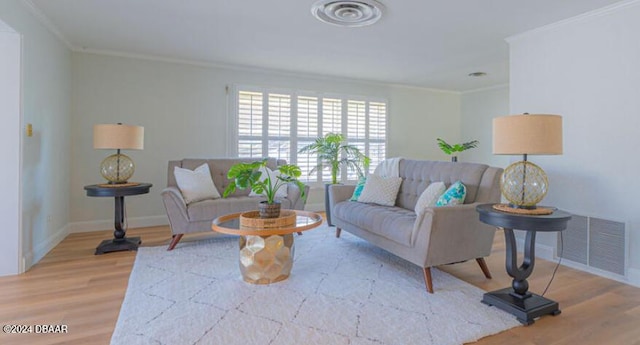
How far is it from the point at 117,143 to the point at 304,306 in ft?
8.73

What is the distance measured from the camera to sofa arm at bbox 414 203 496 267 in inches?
97.5

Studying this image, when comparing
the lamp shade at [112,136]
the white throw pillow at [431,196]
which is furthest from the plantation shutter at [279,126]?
the white throw pillow at [431,196]

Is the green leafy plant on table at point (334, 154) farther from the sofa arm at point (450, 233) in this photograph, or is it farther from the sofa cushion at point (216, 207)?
the sofa arm at point (450, 233)

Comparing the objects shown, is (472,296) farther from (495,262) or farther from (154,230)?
(154,230)

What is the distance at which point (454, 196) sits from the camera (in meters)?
2.75

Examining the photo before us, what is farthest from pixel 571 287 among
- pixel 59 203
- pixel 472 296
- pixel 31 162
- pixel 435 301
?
pixel 59 203

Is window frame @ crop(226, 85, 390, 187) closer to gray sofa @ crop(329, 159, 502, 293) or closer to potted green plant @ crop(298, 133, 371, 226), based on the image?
potted green plant @ crop(298, 133, 371, 226)

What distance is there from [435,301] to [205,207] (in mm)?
2431

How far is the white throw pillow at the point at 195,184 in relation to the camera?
3.74m

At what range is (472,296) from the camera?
247 centimetres

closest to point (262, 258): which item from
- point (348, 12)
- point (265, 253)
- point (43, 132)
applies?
point (265, 253)

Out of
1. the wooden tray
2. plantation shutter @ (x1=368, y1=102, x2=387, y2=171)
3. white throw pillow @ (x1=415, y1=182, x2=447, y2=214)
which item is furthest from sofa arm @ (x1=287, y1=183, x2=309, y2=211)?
plantation shutter @ (x1=368, y1=102, x2=387, y2=171)

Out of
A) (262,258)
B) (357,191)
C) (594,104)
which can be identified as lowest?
(262,258)

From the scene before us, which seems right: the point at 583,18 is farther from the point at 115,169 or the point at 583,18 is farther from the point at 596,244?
the point at 115,169
